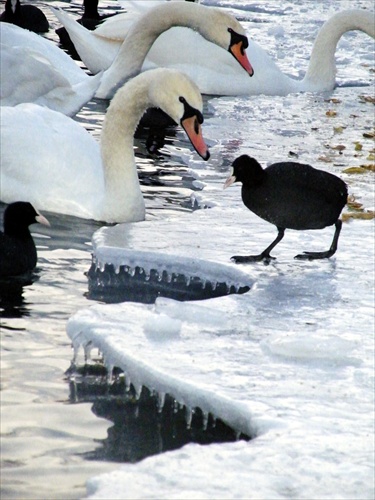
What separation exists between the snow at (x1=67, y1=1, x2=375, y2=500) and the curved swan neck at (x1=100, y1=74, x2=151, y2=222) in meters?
0.21

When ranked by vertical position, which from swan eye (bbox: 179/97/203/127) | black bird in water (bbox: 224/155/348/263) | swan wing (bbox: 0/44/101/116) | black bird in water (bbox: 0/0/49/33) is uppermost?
swan eye (bbox: 179/97/203/127)

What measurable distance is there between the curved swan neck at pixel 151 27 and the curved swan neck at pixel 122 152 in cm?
316

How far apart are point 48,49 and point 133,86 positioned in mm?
3169

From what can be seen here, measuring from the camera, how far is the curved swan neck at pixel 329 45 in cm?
1246

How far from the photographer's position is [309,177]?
21.3 feet

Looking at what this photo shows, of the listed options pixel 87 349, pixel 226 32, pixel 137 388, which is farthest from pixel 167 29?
pixel 137 388

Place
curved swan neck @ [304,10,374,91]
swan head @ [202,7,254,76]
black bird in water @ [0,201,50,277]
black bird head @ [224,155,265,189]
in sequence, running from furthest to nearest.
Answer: curved swan neck @ [304,10,374,91]
swan head @ [202,7,254,76]
black bird head @ [224,155,265,189]
black bird in water @ [0,201,50,277]

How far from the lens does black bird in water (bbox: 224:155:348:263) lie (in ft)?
20.9

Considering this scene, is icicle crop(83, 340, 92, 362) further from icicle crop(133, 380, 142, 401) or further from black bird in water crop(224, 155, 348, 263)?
black bird in water crop(224, 155, 348, 263)

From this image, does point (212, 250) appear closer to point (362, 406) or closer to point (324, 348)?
point (324, 348)

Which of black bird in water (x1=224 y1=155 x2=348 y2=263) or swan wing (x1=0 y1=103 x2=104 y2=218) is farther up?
black bird in water (x1=224 y1=155 x2=348 y2=263)

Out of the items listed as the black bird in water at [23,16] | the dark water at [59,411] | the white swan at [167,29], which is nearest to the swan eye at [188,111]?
the dark water at [59,411]

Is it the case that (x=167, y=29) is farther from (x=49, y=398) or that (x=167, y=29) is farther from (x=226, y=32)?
(x=49, y=398)

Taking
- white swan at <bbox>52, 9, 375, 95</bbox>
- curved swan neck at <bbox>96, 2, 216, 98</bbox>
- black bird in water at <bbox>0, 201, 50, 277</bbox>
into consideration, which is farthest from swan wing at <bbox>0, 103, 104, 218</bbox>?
white swan at <bbox>52, 9, 375, 95</bbox>
